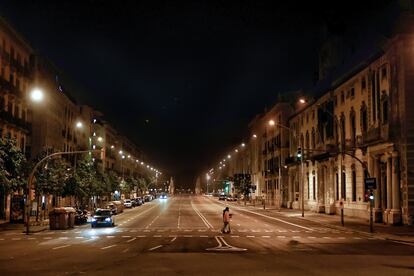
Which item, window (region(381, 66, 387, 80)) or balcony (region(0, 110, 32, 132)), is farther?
balcony (region(0, 110, 32, 132))

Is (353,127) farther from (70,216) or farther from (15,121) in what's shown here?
(15,121)

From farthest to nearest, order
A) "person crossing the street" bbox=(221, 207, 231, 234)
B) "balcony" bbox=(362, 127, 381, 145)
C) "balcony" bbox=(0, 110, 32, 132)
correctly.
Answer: "balcony" bbox=(0, 110, 32, 132) → "balcony" bbox=(362, 127, 381, 145) → "person crossing the street" bbox=(221, 207, 231, 234)

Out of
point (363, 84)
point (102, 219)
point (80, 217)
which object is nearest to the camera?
point (102, 219)

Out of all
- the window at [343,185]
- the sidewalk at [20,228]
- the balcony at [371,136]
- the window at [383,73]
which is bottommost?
the sidewalk at [20,228]

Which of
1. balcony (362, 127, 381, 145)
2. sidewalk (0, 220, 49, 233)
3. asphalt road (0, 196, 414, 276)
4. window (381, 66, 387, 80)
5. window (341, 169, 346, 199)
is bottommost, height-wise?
sidewalk (0, 220, 49, 233)

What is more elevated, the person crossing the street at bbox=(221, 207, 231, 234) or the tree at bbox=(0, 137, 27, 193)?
the tree at bbox=(0, 137, 27, 193)

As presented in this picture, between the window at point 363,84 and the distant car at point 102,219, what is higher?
the window at point 363,84

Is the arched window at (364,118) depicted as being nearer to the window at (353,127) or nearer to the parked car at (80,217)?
the window at (353,127)

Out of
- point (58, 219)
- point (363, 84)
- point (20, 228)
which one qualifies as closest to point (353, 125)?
point (363, 84)

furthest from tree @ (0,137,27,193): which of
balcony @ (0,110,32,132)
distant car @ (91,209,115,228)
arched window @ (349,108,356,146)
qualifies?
arched window @ (349,108,356,146)

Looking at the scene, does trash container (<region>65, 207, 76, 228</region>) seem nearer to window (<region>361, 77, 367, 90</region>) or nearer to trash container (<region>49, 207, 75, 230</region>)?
trash container (<region>49, 207, 75, 230</region>)

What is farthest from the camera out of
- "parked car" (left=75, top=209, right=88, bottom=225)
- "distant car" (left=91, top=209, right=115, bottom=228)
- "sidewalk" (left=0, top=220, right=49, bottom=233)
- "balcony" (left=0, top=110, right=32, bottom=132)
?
"balcony" (left=0, top=110, right=32, bottom=132)

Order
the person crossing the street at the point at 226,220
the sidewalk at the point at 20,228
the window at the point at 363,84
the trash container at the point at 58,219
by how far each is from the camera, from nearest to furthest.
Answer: the person crossing the street at the point at 226,220 < the sidewalk at the point at 20,228 < the trash container at the point at 58,219 < the window at the point at 363,84

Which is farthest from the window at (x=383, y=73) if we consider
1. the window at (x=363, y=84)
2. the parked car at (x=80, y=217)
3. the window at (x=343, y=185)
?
the parked car at (x=80, y=217)
